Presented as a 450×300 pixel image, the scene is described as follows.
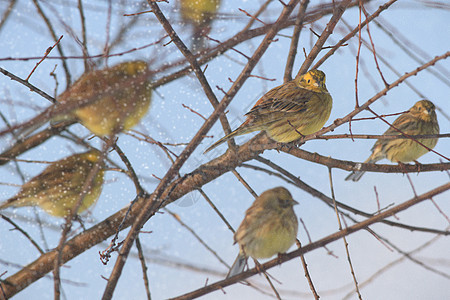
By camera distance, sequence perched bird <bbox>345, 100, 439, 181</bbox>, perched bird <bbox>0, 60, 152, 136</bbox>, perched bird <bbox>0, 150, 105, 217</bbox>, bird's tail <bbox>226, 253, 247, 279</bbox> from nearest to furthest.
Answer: perched bird <bbox>0, 60, 152, 136</bbox> < bird's tail <bbox>226, 253, 247, 279</bbox> < perched bird <bbox>0, 150, 105, 217</bbox> < perched bird <bbox>345, 100, 439, 181</bbox>

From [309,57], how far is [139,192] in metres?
0.68

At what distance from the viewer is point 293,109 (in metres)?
1.33

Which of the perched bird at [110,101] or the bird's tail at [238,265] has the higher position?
the perched bird at [110,101]

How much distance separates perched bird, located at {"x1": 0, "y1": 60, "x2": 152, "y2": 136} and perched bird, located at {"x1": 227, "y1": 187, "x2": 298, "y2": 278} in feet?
1.18

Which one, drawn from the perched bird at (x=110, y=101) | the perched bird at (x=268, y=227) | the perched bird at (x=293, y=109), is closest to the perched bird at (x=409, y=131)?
the perched bird at (x=293, y=109)

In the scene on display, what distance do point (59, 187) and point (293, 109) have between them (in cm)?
76

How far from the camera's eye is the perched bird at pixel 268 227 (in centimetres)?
102

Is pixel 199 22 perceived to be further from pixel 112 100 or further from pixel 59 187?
pixel 59 187

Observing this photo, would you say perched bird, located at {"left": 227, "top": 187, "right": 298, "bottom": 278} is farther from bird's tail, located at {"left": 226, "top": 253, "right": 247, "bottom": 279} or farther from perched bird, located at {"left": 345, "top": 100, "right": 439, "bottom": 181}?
perched bird, located at {"left": 345, "top": 100, "right": 439, "bottom": 181}

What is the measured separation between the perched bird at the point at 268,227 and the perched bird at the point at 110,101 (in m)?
0.36

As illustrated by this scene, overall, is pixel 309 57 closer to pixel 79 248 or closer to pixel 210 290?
pixel 210 290

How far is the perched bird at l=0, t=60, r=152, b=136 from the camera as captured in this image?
36.5 inches

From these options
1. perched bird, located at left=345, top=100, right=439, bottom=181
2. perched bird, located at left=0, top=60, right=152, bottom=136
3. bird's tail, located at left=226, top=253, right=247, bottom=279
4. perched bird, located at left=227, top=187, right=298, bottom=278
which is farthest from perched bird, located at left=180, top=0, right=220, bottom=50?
perched bird, located at left=345, top=100, right=439, bottom=181

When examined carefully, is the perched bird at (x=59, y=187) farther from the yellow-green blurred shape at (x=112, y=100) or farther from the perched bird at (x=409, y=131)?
the perched bird at (x=409, y=131)
